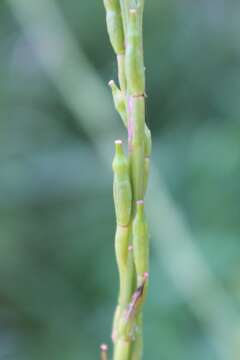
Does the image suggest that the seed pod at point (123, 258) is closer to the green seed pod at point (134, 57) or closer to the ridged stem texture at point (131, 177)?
the ridged stem texture at point (131, 177)

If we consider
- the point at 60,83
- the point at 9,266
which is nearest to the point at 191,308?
the point at 9,266

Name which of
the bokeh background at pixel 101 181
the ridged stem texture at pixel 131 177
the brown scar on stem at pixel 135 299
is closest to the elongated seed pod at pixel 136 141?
the ridged stem texture at pixel 131 177

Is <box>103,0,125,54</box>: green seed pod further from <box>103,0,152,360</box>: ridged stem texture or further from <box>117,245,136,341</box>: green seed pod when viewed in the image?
<box>117,245,136,341</box>: green seed pod

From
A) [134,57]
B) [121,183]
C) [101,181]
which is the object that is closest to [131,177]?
[121,183]

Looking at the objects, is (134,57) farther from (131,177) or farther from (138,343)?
(138,343)

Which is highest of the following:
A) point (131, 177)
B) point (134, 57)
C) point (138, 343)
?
point (134, 57)

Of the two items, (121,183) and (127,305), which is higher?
(121,183)

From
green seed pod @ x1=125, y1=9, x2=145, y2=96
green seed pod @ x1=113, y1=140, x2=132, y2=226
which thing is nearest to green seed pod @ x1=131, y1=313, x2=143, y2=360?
green seed pod @ x1=113, y1=140, x2=132, y2=226
